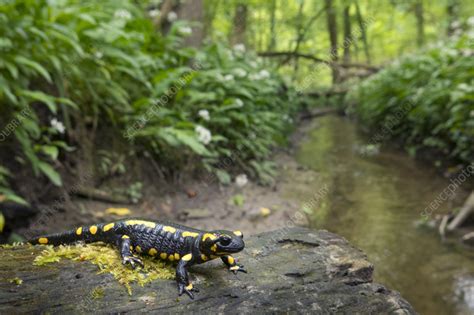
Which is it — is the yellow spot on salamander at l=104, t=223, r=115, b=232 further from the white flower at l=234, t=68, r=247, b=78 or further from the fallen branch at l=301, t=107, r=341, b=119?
the fallen branch at l=301, t=107, r=341, b=119

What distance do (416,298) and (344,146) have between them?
29.2 feet

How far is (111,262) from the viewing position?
113 inches

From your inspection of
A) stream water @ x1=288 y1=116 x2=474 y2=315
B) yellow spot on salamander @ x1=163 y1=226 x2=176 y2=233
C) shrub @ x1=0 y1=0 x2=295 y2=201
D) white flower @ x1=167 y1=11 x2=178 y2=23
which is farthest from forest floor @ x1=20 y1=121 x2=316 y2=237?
white flower @ x1=167 y1=11 x2=178 y2=23

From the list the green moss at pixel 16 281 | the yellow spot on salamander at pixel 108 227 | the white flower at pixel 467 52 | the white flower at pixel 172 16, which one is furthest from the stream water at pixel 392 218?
the white flower at pixel 172 16

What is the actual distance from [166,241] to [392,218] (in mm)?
5285

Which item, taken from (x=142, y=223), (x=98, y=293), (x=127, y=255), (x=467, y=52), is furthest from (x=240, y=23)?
(x=98, y=293)

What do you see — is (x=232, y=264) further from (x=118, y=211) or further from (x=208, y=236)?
(x=118, y=211)

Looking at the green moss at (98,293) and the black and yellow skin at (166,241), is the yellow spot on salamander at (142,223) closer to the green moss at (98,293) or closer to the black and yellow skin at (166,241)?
the black and yellow skin at (166,241)

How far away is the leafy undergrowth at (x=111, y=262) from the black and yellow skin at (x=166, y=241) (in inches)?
2.5

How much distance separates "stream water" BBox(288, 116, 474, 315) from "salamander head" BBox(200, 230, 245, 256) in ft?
10.1

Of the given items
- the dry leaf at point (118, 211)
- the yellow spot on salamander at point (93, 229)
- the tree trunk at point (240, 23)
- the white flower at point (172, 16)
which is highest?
the tree trunk at point (240, 23)

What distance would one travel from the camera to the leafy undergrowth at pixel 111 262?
272 centimetres

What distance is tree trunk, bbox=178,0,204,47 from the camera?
1034 centimetres

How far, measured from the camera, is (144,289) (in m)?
2.63
